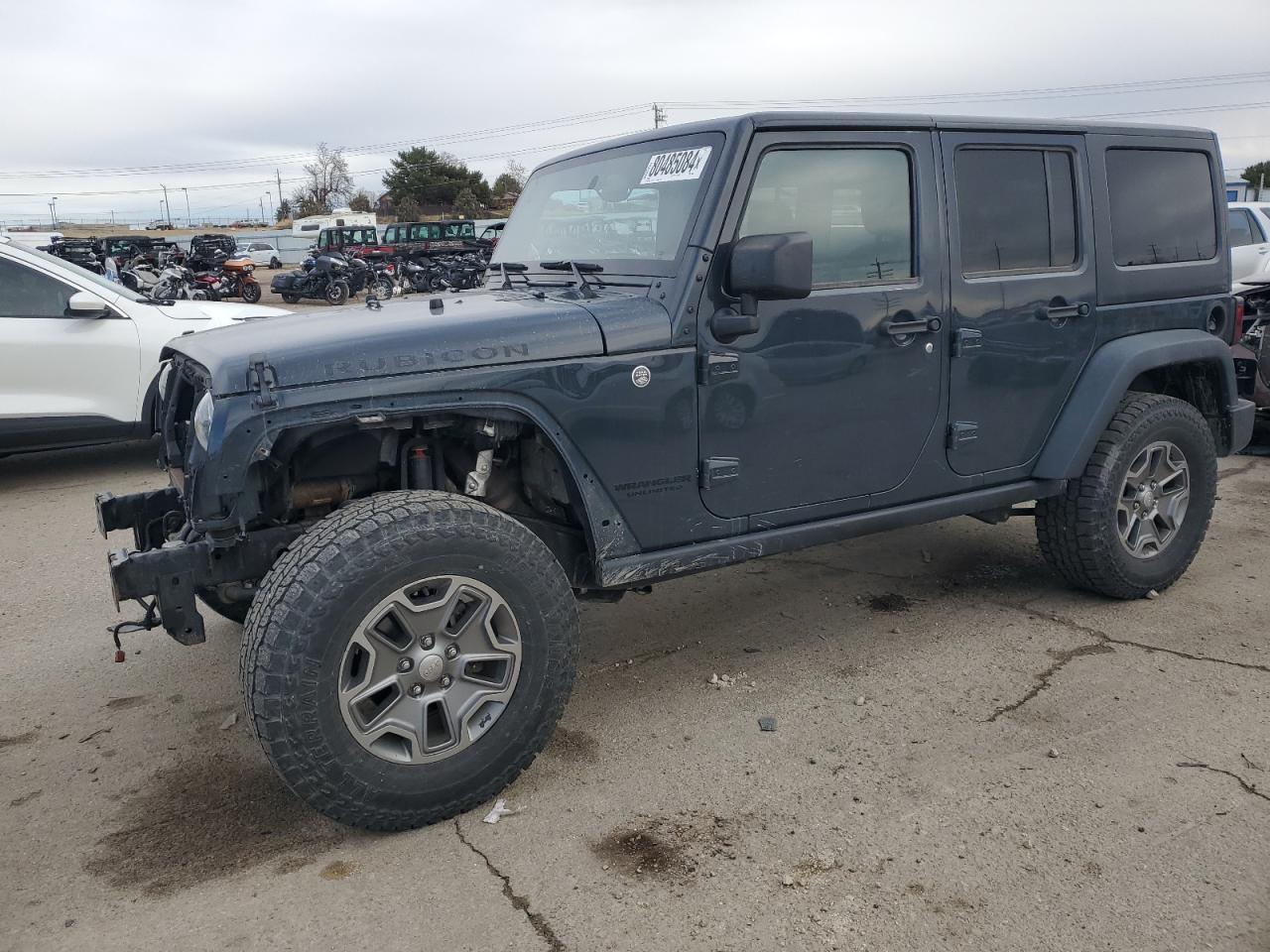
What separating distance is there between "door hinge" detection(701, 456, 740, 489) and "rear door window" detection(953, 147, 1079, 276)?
1.27 metres

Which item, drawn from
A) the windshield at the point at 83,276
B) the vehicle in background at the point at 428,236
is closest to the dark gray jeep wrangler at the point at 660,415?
the windshield at the point at 83,276

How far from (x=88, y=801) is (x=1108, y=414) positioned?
13.1ft

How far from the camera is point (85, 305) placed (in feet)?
22.2

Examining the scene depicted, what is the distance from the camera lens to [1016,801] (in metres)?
2.93

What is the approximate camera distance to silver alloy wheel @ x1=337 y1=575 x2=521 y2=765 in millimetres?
2746

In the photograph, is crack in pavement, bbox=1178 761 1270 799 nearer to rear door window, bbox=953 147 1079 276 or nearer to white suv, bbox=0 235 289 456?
rear door window, bbox=953 147 1079 276

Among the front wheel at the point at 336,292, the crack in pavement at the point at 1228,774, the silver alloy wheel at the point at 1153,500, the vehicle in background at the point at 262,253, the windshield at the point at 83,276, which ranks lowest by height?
the crack in pavement at the point at 1228,774

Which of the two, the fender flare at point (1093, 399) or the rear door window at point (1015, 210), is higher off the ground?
the rear door window at point (1015, 210)

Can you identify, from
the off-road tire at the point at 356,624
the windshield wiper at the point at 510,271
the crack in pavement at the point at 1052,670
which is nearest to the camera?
the off-road tire at the point at 356,624

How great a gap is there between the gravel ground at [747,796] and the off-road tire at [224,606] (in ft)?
0.66

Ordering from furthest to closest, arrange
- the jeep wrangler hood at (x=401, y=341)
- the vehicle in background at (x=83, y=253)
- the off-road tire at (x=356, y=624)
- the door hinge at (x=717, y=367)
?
the vehicle in background at (x=83, y=253), the door hinge at (x=717, y=367), the jeep wrangler hood at (x=401, y=341), the off-road tire at (x=356, y=624)

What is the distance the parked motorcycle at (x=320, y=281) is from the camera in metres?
23.1

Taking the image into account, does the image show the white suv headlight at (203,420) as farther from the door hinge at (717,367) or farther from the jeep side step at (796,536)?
the door hinge at (717,367)

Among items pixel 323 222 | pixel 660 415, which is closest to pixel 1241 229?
pixel 660 415
